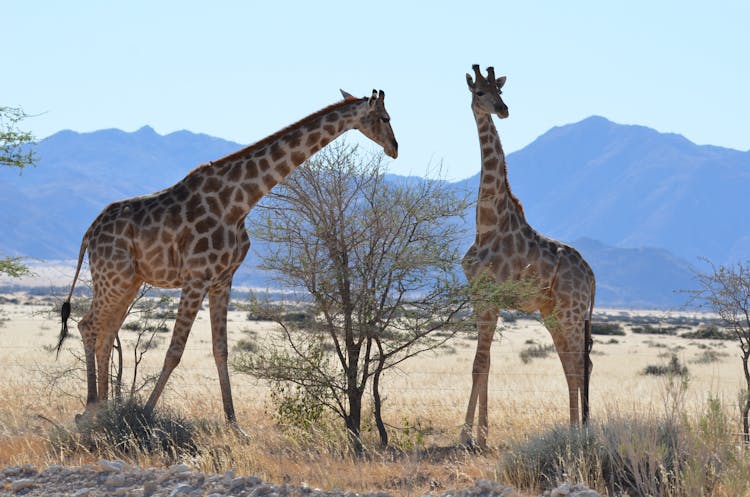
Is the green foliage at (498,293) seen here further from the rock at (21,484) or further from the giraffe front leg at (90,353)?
the rock at (21,484)

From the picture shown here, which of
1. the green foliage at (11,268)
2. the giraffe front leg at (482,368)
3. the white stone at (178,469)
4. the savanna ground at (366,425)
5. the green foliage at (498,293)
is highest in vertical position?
the green foliage at (11,268)

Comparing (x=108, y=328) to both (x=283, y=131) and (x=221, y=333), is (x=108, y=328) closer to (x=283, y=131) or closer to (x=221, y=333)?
(x=221, y=333)

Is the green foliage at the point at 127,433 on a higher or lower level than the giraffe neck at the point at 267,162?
lower

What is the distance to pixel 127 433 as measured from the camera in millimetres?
10000

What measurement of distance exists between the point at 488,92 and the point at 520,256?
209 cm

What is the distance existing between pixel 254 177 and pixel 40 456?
12.5 feet

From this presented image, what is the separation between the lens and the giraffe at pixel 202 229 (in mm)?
10883

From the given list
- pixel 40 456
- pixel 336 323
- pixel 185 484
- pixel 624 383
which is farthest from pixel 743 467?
pixel 624 383

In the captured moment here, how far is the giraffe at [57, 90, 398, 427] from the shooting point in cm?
1088

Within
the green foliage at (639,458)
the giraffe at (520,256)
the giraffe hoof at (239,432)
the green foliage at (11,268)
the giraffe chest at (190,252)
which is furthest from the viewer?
the green foliage at (11,268)

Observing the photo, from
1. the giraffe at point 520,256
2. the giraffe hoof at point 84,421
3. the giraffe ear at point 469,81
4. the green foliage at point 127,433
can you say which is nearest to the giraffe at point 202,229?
the giraffe hoof at point 84,421

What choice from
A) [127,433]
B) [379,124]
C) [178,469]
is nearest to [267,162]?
[379,124]

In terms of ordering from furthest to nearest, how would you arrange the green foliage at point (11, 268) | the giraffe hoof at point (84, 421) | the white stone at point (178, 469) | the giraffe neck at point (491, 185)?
1. the green foliage at point (11, 268)
2. the giraffe neck at point (491, 185)
3. the giraffe hoof at point (84, 421)
4. the white stone at point (178, 469)

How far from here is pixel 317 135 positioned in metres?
11.2
